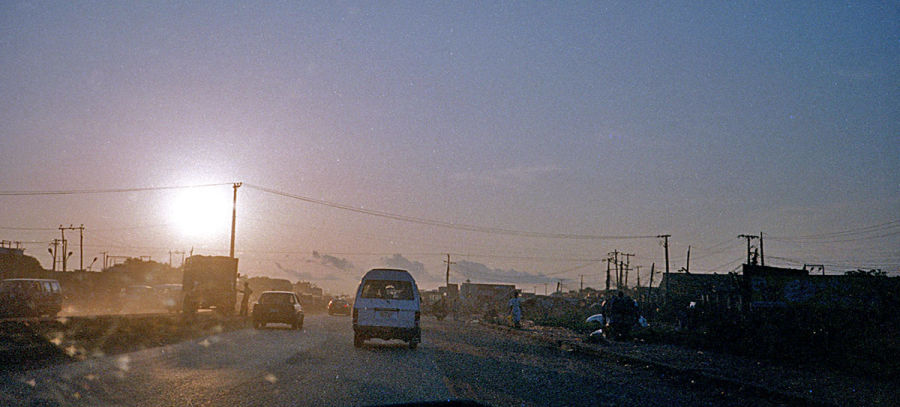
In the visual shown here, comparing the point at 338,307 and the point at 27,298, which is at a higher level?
the point at 27,298

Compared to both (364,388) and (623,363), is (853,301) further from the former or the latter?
(364,388)

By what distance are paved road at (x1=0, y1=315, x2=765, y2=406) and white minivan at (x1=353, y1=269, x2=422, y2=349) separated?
229cm

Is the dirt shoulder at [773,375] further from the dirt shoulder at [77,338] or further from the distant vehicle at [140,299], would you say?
the distant vehicle at [140,299]

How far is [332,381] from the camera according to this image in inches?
432

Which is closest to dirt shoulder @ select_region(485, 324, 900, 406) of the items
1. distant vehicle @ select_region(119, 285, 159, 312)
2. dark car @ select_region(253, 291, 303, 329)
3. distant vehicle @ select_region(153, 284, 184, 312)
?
dark car @ select_region(253, 291, 303, 329)

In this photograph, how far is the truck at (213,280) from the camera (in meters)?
39.7

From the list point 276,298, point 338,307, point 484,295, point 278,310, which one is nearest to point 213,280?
point 276,298

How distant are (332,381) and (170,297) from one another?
114 feet

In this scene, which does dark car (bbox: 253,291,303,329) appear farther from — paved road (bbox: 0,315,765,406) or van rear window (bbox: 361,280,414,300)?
paved road (bbox: 0,315,765,406)

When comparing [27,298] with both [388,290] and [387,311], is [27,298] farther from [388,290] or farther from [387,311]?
[387,311]

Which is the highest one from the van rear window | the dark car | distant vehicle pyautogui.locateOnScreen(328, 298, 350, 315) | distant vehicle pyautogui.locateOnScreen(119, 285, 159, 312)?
the van rear window

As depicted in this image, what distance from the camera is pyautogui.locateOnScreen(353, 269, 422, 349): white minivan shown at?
19766 millimetres

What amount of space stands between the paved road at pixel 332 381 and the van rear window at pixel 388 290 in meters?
3.17

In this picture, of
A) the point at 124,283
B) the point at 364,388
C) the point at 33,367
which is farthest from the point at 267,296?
the point at 124,283
